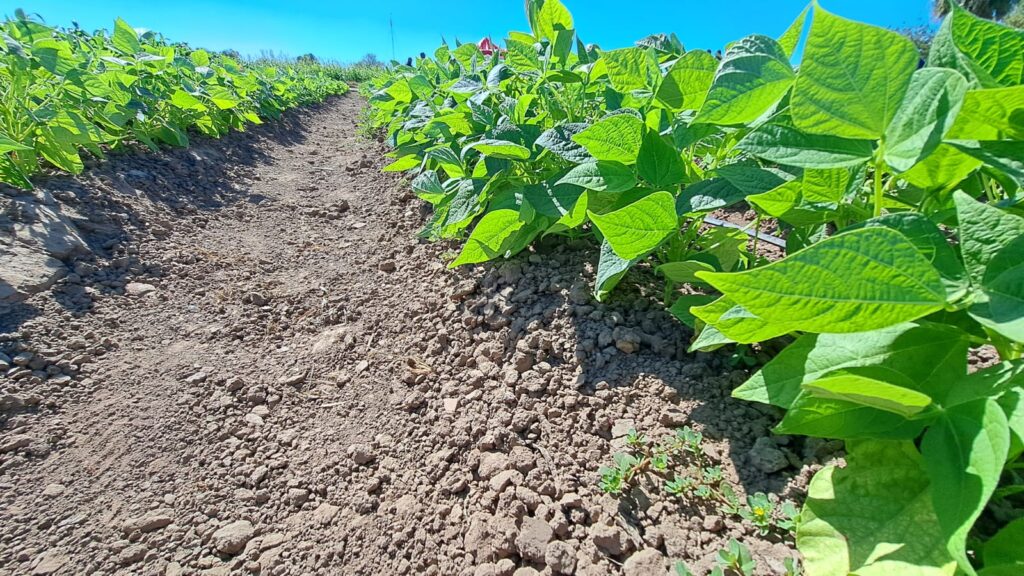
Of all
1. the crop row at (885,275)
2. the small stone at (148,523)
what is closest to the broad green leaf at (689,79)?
the crop row at (885,275)

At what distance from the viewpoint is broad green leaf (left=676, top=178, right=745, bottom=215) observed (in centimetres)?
102

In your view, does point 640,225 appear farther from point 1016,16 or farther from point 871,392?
point 1016,16

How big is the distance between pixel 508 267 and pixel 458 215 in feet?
0.91

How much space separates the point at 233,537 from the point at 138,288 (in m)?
1.59

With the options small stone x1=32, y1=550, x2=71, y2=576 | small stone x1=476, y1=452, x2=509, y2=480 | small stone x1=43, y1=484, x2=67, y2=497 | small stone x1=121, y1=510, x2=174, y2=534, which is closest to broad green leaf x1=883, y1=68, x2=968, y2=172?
small stone x1=476, y1=452, x2=509, y2=480

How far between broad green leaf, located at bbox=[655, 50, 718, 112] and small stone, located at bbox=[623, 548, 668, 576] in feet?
3.04

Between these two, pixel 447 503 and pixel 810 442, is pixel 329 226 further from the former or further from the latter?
pixel 810 442

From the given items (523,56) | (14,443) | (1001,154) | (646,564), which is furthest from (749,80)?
(14,443)

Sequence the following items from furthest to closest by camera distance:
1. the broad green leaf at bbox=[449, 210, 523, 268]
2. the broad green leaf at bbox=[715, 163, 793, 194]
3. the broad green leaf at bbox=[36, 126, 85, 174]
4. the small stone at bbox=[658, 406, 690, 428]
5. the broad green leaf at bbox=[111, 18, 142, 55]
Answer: the broad green leaf at bbox=[111, 18, 142, 55] → the broad green leaf at bbox=[36, 126, 85, 174] → the broad green leaf at bbox=[449, 210, 523, 268] → the small stone at bbox=[658, 406, 690, 428] → the broad green leaf at bbox=[715, 163, 793, 194]

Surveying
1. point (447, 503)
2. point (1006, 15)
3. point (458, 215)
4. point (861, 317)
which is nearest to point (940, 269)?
point (861, 317)

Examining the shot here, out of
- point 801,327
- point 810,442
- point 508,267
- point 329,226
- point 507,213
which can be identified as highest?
point 329,226

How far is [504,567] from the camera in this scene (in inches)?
36.6

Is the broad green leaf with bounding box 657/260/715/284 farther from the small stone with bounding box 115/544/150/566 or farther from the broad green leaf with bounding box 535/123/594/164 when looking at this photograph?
the small stone with bounding box 115/544/150/566

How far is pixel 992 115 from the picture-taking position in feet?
2.24
